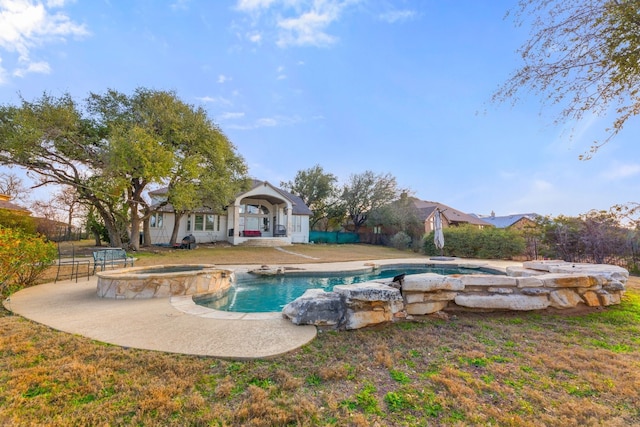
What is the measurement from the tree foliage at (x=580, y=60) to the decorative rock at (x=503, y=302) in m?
2.41

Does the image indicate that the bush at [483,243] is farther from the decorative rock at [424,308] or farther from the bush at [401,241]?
the decorative rock at [424,308]

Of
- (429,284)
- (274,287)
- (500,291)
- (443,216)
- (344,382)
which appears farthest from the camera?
(443,216)

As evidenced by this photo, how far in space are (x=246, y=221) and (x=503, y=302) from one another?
71.6 ft

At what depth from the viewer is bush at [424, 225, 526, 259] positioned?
1473cm

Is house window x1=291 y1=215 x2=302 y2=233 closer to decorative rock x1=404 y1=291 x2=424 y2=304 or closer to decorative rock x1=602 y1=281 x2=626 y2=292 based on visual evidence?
decorative rock x1=404 y1=291 x2=424 y2=304

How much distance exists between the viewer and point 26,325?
12.6ft

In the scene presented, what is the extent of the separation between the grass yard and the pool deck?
20 centimetres

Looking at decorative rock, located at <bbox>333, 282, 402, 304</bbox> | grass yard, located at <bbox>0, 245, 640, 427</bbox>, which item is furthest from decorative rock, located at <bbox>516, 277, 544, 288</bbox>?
decorative rock, located at <bbox>333, 282, 402, 304</bbox>

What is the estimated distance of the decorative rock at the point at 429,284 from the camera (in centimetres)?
419

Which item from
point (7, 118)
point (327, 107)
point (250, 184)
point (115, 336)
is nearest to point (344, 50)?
point (327, 107)

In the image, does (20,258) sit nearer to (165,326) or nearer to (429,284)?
(165,326)

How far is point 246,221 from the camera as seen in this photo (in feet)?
78.9

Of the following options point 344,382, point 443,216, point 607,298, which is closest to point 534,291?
point 607,298

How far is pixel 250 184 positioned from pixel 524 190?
1762 cm
